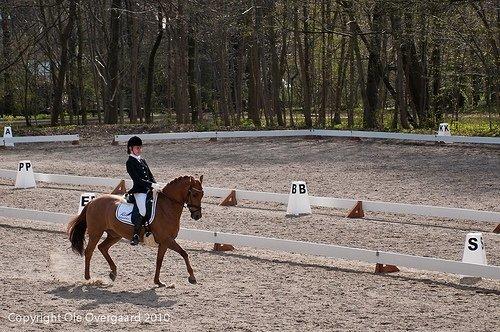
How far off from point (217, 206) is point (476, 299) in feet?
26.7

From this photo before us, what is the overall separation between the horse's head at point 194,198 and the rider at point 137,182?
1.78ft

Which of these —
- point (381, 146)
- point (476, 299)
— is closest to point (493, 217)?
point (476, 299)

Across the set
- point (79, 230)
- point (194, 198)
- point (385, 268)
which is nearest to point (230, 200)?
point (385, 268)

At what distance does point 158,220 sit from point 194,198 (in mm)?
583

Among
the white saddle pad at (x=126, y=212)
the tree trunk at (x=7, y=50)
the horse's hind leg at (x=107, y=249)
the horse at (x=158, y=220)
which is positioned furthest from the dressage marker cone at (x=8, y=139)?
the white saddle pad at (x=126, y=212)

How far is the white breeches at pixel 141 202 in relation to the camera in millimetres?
10906

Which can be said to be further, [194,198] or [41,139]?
[41,139]

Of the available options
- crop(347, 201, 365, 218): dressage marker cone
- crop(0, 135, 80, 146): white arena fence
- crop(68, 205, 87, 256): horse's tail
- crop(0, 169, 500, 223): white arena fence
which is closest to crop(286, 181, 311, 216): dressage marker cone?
crop(0, 169, 500, 223): white arena fence

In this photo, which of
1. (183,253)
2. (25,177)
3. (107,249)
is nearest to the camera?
(183,253)

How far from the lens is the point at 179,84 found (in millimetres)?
37562

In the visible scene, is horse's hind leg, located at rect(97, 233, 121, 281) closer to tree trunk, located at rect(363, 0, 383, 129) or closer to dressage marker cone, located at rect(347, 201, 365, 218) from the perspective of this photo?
dressage marker cone, located at rect(347, 201, 365, 218)

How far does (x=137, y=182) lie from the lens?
10953 millimetres

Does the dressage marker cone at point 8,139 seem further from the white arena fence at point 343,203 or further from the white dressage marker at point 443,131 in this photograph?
the white dressage marker at point 443,131

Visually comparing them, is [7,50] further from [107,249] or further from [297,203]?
[107,249]
